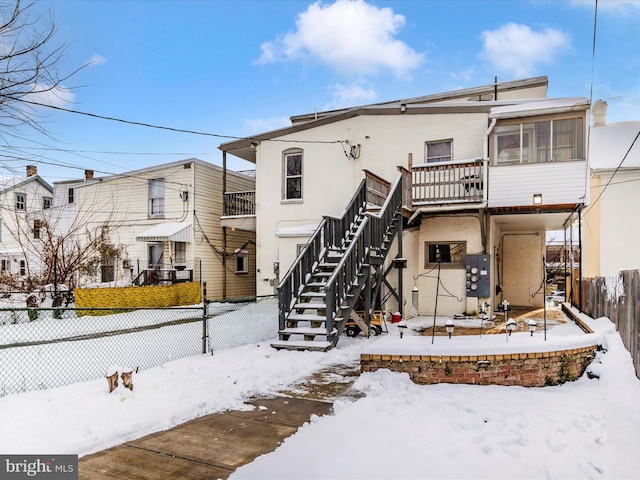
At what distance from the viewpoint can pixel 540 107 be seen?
10.1 meters

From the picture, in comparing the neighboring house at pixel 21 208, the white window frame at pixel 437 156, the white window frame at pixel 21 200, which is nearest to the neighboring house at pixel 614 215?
the white window frame at pixel 437 156

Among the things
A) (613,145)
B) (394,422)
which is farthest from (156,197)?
(613,145)

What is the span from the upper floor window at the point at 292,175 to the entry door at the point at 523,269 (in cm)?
828

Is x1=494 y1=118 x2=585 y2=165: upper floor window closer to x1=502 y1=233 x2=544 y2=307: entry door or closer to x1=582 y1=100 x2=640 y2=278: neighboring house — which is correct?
x1=582 y1=100 x2=640 y2=278: neighboring house

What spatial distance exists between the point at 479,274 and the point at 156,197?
1274 cm

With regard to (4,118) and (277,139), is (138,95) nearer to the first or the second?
(277,139)

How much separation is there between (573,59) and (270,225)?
32.2ft

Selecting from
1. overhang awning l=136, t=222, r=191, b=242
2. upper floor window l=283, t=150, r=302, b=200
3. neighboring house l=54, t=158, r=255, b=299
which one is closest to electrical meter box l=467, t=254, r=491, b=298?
upper floor window l=283, t=150, r=302, b=200

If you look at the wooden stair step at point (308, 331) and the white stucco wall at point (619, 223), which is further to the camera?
the white stucco wall at point (619, 223)

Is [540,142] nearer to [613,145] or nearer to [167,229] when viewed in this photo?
[613,145]

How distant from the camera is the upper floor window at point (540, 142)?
1013 centimetres

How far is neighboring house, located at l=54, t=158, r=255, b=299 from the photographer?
1582 cm

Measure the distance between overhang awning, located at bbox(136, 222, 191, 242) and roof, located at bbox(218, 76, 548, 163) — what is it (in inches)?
135

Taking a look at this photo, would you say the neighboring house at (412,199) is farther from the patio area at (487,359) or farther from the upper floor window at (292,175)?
the patio area at (487,359)
